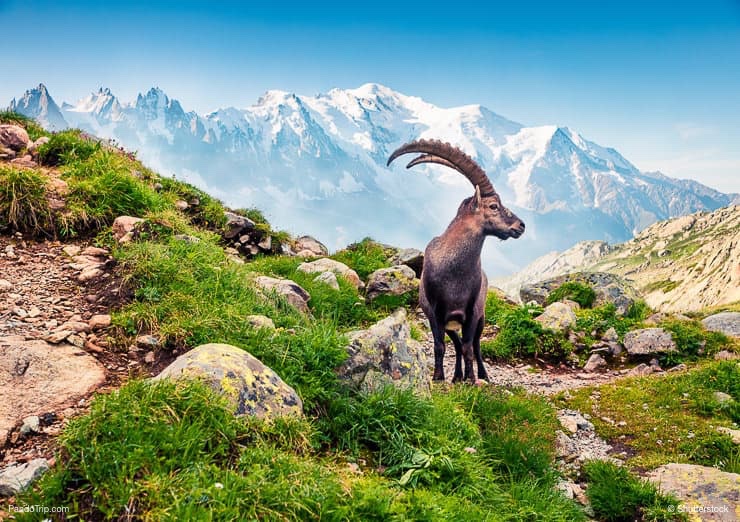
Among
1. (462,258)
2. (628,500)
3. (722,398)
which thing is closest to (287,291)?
(462,258)

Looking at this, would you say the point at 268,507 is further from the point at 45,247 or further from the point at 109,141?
the point at 109,141

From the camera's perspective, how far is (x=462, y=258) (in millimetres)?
7535

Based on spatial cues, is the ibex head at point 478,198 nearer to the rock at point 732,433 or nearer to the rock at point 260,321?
the rock at point 260,321

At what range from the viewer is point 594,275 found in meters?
16.9

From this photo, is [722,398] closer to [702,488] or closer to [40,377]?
[702,488]

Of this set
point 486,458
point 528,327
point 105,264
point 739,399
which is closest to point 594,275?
point 528,327

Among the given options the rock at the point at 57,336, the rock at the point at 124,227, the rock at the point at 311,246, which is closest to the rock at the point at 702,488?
the rock at the point at 57,336

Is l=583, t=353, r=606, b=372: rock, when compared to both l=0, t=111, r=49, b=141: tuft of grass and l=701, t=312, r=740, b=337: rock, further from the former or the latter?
→ l=0, t=111, r=49, b=141: tuft of grass

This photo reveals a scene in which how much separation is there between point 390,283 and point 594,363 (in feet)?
19.3

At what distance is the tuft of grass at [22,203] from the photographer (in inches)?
277

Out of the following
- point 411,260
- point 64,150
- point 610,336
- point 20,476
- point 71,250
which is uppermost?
point 64,150

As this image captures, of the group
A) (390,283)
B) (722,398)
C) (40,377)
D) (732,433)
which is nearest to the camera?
(40,377)

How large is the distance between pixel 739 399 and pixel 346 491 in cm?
749

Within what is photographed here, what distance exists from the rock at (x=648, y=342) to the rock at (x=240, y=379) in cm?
977
